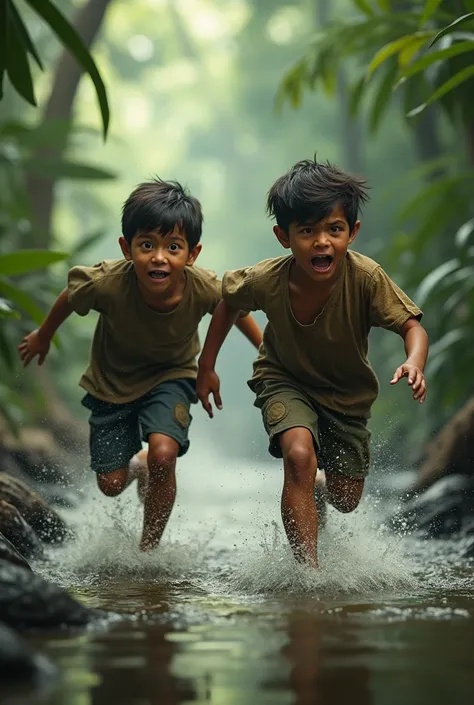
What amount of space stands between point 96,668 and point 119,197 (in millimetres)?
32265

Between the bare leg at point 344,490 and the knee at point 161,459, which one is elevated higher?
the knee at point 161,459

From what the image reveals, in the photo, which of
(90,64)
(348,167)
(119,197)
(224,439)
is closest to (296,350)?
(90,64)

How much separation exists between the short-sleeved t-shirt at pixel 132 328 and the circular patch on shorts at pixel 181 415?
5.9 inches

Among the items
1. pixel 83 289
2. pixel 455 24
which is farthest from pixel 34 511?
pixel 455 24

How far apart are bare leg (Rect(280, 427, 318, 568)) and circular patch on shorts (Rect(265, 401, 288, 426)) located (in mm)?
170

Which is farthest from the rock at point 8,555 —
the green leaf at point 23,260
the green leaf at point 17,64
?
the green leaf at point 23,260

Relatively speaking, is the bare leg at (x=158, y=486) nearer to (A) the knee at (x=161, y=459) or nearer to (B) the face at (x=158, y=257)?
(A) the knee at (x=161, y=459)

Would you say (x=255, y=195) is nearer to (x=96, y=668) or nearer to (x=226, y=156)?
(x=226, y=156)

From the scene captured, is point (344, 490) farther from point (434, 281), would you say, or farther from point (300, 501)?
point (434, 281)

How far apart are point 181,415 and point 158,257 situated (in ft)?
2.02

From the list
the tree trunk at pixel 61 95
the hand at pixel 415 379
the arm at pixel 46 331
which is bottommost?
the hand at pixel 415 379

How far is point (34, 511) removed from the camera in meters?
5.02

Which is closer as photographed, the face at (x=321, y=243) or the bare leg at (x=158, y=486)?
the face at (x=321, y=243)

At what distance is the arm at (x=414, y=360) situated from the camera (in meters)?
3.53
